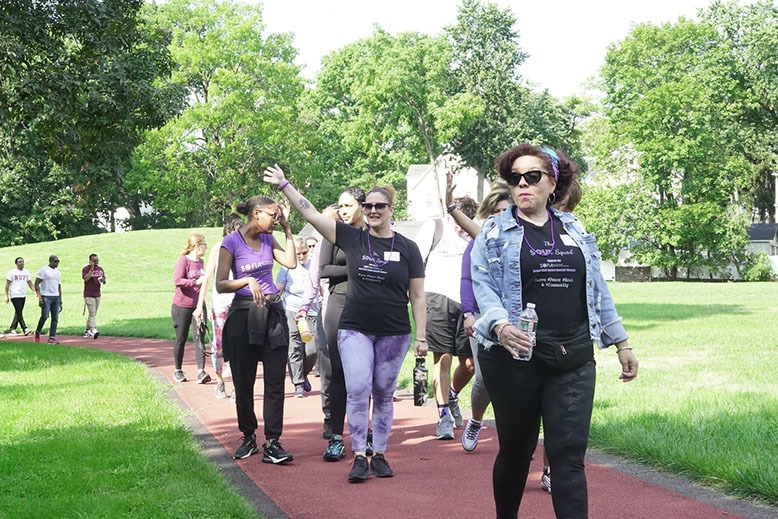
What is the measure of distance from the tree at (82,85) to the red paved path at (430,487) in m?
10.2

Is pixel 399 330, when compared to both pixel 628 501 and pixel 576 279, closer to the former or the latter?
pixel 628 501

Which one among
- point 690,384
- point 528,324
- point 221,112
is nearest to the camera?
point 528,324

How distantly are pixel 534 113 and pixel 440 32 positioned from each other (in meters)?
8.97

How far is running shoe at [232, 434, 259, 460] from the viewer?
7.40 meters

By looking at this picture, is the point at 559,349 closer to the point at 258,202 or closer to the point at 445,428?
the point at 258,202

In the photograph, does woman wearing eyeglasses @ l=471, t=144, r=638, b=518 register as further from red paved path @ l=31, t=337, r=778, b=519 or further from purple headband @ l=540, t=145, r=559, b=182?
red paved path @ l=31, t=337, r=778, b=519

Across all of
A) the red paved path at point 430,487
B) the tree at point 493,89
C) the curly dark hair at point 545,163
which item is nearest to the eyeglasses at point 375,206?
the red paved path at point 430,487

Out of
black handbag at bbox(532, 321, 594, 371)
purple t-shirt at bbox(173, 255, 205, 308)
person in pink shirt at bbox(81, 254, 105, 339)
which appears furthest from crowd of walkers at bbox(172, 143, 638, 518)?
person in pink shirt at bbox(81, 254, 105, 339)

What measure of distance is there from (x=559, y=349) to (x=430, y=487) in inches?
97.3

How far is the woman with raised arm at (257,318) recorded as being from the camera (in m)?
7.17

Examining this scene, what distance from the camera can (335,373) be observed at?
7320 millimetres

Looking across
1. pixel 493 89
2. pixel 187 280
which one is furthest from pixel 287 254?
pixel 493 89

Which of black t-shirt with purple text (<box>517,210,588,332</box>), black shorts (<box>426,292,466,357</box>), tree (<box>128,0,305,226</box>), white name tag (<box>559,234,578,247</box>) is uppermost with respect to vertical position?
tree (<box>128,0,305,226</box>)

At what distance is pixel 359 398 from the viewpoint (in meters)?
6.71
